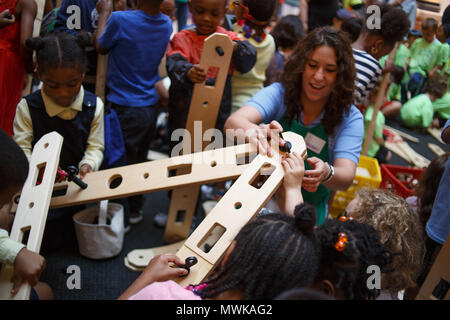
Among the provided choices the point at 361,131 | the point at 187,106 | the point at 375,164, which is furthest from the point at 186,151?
the point at 375,164

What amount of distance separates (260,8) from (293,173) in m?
0.99

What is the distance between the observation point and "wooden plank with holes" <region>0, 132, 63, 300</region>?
2.95 ft

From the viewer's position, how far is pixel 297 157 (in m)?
1.10

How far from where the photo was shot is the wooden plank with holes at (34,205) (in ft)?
2.95

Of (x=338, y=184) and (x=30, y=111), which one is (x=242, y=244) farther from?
(x=30, y=111)

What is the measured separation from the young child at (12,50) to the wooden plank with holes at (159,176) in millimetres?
446

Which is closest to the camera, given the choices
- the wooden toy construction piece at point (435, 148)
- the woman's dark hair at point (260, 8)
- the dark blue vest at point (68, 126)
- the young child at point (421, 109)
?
the dark blue vest at point (68, 126)

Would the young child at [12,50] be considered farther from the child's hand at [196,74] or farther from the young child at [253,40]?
the young child at [253,40]

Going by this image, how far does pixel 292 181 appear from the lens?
1.06 metres

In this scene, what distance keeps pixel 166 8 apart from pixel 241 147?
0.95 metres

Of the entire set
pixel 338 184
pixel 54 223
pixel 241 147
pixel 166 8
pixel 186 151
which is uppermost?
pixel 166 8

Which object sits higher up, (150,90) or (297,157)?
(297,157)

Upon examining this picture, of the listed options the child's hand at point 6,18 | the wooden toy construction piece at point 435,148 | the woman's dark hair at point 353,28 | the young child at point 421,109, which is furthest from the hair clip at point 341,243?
the wooden toy construction piece at point 435,148

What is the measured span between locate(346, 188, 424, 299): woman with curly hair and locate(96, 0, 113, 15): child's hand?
127cm
